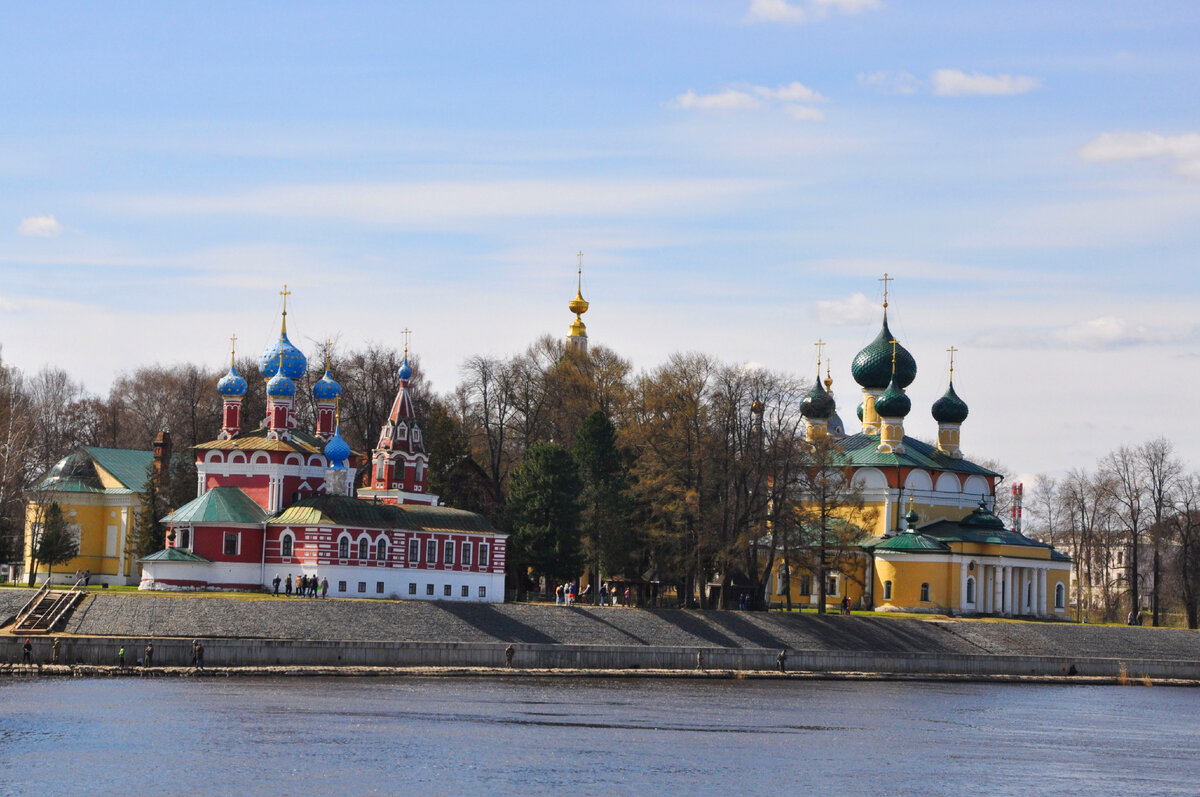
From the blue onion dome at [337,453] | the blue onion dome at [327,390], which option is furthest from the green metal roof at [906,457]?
the blue onion dome at [337,453]

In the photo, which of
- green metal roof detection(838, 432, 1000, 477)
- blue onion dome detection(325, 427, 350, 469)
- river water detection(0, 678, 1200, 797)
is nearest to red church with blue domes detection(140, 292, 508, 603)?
blue onion dome detection(325, 427, 350, 469)

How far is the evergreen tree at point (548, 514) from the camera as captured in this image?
70.4m

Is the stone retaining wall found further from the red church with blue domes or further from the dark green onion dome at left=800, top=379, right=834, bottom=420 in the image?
the dark green onion dome at left=800, top=379, right=834, bottom=420

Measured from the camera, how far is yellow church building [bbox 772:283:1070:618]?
80.8 m

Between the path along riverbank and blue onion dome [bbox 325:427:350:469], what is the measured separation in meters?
8.91

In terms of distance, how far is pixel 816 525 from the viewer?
243ft

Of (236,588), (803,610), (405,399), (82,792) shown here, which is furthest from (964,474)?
(82,792)

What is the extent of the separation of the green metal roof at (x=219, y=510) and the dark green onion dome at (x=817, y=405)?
3342 centimetres

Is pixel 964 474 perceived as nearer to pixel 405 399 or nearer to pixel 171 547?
pixel 405 399

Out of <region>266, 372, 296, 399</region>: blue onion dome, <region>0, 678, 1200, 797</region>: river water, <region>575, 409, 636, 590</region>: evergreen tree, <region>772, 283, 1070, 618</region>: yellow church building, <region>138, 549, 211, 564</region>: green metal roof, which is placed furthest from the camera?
<region>772, 283, 1070, 618</region>: yellow church building

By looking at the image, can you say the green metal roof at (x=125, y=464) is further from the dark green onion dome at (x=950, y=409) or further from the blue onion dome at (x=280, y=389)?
the dark green onion dome at (x=950, y=409)

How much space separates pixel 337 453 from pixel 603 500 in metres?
10.6

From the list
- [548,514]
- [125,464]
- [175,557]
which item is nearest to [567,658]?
[548,514]

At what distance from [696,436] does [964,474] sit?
2236cm
